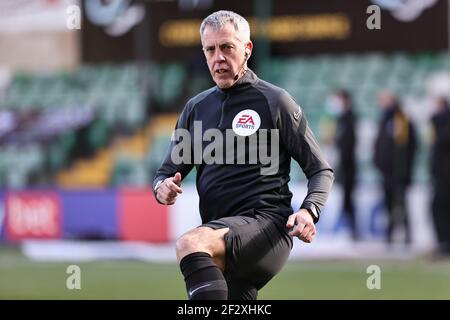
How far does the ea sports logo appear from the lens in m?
5.35

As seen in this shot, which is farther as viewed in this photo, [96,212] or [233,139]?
[96,212]

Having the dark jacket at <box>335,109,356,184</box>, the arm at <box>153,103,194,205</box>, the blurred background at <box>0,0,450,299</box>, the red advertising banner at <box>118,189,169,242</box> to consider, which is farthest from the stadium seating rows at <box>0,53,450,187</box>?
the arm at <box>153,103,194,205</box>

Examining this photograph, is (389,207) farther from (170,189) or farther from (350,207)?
(170,189)

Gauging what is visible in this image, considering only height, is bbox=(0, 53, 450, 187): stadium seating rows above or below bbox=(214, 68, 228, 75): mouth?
above

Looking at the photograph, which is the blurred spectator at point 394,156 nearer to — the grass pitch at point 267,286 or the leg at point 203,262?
the grass pitch at point 267,286

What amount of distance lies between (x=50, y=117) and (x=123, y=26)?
2.30 meters

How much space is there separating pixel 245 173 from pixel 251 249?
0.41 metres

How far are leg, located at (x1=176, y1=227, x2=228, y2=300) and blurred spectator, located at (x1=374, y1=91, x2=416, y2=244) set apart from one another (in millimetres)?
9347

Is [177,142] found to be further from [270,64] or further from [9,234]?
[270,64]

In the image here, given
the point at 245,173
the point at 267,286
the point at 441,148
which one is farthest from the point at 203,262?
the point at 441,148

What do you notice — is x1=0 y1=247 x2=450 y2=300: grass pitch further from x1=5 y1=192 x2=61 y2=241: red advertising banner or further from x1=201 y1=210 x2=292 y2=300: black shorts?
x1=201 y1=210 x2=292 y2=300: black shorts
